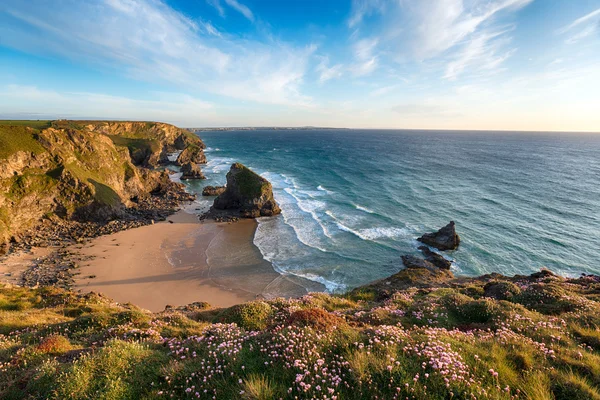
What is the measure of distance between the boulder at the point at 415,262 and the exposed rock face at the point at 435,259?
1385mm

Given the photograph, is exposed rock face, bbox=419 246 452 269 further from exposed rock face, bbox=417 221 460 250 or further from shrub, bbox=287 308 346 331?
shrub, bbox=287 308 346 331

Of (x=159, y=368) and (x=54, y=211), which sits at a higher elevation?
(x=159, y=368)

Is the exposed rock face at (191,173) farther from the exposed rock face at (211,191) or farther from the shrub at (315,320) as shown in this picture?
the shrub at (315,320)

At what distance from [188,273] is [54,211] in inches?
1164

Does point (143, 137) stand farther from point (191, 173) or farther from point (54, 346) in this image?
point (54, 346)

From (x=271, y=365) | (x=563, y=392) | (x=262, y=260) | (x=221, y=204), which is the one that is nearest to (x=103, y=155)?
(x=221, y=204)

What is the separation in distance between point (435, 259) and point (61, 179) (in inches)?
2383

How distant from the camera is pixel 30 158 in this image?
44781 millimetres

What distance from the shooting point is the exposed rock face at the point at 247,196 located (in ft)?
178

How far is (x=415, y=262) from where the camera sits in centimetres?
3450

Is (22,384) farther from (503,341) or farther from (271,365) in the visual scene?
(503,341)

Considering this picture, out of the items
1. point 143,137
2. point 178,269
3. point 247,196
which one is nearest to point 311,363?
point 178,269

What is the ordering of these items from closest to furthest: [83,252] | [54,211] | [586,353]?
[586,353], [83,252], [54,211]

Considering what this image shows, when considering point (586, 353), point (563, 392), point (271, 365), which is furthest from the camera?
point (586, 353)
